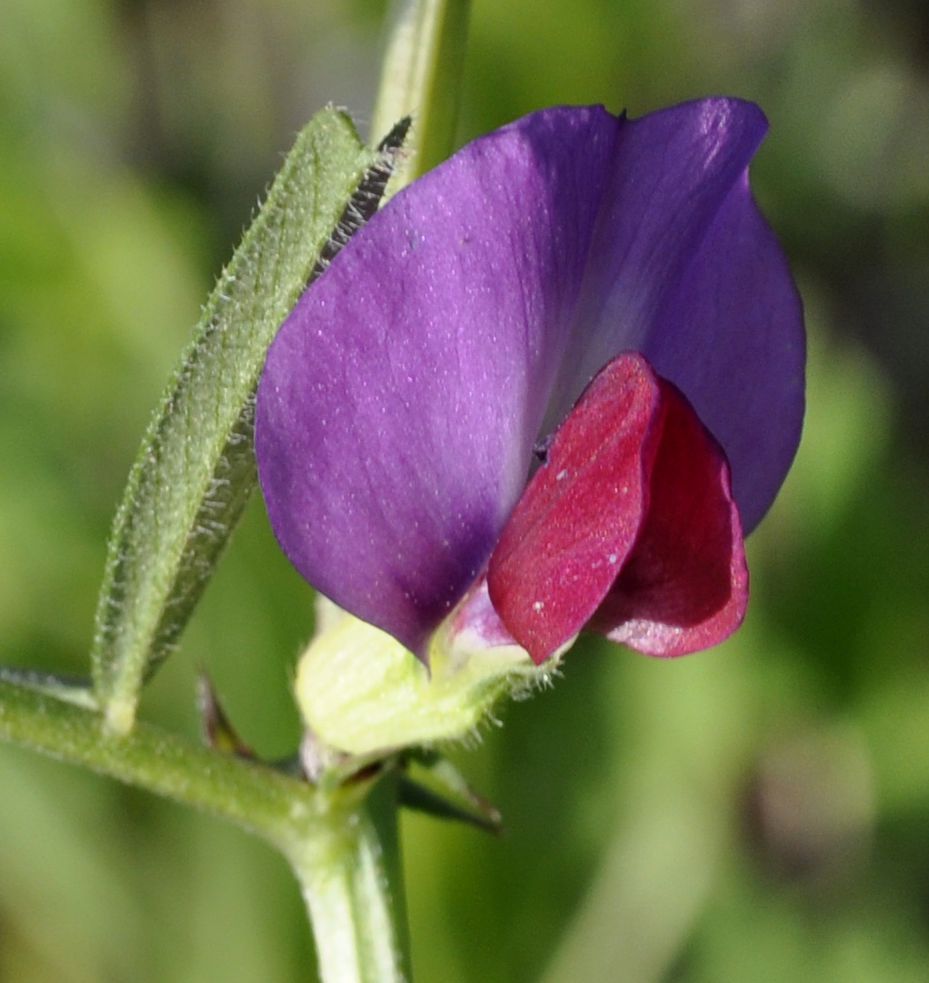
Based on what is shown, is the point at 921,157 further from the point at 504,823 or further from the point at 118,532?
the point at 118,532

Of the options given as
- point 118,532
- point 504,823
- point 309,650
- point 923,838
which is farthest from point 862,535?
point 118,532

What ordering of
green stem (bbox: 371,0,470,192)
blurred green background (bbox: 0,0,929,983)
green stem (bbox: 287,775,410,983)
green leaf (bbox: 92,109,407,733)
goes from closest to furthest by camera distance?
green leaf (bbox: 92,109,407,733) → green stem (bbox: 371,0,470,192) → green stem (bbox: 287,775,410,983) → blurred green background (bbox: 0,0,929,983)

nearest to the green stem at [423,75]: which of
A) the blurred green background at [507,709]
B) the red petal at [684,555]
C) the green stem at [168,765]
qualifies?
the red petal at [684,555]

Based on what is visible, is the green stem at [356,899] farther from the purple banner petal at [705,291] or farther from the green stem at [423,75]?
the green stem at [423,75]

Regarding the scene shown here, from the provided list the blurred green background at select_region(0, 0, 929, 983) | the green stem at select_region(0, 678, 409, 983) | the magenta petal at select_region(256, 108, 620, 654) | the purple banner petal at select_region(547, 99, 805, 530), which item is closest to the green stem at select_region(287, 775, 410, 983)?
the green stem at select_region(0, 678, 409, 983)

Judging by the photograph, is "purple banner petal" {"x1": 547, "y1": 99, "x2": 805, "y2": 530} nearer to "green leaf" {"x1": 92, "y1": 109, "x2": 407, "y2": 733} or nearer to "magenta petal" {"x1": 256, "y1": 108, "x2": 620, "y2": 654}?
"magenta petal" {"x1": 256, "y1": 108, "x2": 620, "y2": 654}

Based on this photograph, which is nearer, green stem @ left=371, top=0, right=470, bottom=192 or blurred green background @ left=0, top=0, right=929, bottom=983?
green stem @ left=371, top=0, right=470, bottom=192

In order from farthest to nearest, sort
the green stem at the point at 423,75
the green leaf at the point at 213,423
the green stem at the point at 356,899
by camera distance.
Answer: the green stem at the point at 356,899
the green stem at the point at 423,75
the green leaf at the point at 213,423
